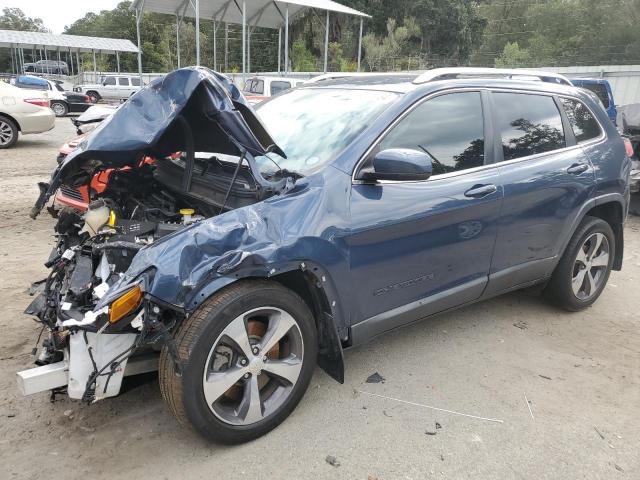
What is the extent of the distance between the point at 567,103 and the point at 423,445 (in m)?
2.99

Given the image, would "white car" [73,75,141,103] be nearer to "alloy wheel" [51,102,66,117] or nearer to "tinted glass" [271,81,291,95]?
"alloy wheel" [51,102,66,117]

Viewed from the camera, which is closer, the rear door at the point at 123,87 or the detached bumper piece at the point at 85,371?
the detached bumper piece at the point at 85,371

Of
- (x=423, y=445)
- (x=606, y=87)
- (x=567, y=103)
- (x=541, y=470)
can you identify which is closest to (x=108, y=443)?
(x=423, y=445)

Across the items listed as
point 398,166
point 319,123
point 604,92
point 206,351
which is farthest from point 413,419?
point 604,92

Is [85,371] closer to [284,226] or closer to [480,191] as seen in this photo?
[284,226]

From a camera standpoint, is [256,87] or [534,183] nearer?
[534,183]

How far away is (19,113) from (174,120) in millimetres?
10975

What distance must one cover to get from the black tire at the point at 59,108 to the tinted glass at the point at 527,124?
23608 millimetres

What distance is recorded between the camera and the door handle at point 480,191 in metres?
3.31

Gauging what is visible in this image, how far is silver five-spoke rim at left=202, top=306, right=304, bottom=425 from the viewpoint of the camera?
2.49m

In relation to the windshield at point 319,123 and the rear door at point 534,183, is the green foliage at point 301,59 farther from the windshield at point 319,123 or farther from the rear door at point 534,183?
the windshield at point 319,123

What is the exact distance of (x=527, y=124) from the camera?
382 centimetres

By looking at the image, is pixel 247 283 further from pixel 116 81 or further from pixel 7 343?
pixel 116 81

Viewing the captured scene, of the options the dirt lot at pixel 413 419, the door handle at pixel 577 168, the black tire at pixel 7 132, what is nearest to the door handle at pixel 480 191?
the door handle at pixel 577 168
